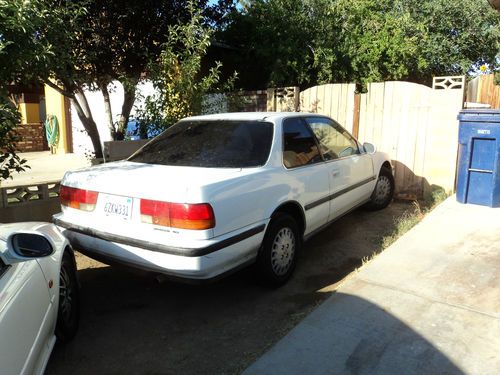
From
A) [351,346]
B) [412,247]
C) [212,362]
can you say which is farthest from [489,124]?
[212,362]

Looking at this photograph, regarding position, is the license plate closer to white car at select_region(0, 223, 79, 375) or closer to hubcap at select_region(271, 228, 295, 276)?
white car at select_region(0, 223, 79, 375)

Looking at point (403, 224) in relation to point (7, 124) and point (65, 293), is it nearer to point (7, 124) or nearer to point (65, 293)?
point (65, 293)

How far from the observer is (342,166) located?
5.18 m

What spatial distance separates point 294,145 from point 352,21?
7.11 meters

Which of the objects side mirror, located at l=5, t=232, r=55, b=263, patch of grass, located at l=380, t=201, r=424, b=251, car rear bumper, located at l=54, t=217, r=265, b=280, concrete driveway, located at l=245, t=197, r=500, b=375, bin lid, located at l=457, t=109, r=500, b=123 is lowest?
concrete driveway, located at l=245, t=197, r=500, b=375

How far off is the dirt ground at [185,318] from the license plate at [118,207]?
47 cm

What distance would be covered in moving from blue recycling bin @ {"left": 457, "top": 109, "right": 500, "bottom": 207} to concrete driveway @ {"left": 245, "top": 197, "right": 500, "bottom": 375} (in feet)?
4.35

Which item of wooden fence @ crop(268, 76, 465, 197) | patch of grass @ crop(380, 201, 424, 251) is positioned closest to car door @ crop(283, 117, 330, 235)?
patch of grass @ crop(380, 201, 424, 251)

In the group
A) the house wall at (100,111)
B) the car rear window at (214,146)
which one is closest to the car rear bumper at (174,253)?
the car rear window at (214,146)

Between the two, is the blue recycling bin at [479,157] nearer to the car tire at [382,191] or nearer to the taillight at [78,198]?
the car tire at [382,191]

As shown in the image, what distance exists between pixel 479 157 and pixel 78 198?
5.03 meters

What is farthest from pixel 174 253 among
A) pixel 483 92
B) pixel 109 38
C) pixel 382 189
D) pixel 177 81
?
pixel 483 92

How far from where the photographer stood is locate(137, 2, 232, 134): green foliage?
21.4 ft

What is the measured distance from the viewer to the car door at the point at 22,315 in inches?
79.4
